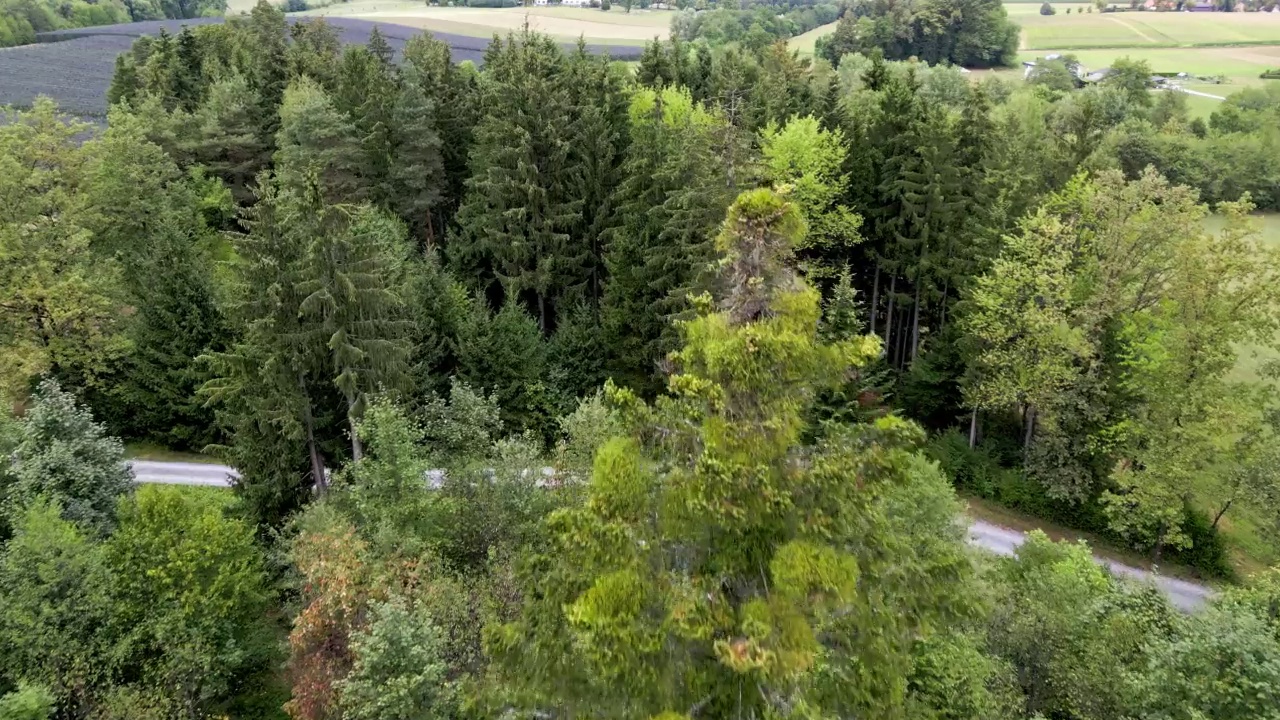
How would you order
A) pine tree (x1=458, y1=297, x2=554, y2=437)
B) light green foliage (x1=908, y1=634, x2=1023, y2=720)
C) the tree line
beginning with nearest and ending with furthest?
1. light green foliage (x1=908, y1=634, x2=1023, y2=720)
2. pine tree (x1=458, y1=297, x2=554, y2=437)
3. the tree line

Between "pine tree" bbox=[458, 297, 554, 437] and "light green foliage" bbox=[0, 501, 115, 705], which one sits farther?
"pine tree" bbox=[458, 297, 554, 437]

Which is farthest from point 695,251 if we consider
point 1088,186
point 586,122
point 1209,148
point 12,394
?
point 1209,148

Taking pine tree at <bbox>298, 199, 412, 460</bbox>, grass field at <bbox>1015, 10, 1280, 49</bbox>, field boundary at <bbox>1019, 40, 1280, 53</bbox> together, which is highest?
grass field at <bbox>1015, 10, 1280, 49</bbox>

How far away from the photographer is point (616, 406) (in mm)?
11367

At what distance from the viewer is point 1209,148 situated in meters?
59.2

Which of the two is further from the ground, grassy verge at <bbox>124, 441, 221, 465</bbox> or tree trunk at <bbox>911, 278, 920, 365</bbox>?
tree trunk at <bbox>911, 278, 920, 365</bbox>

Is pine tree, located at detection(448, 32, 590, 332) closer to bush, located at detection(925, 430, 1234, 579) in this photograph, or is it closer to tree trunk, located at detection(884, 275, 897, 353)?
tree trunk, located at detection(884, 275, 897, 353)

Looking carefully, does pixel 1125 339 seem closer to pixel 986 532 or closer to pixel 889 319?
pixel 986 532

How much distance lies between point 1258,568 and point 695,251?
27.7 metres

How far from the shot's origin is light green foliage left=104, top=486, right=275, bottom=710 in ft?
60.9

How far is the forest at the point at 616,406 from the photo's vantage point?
371 inches

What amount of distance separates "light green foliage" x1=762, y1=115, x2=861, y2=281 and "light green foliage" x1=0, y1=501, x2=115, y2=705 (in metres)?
30.5

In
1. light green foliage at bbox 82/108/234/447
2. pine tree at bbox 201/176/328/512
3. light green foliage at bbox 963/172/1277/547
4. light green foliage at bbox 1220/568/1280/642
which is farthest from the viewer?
light green foliage at bbox 82/108/234/447

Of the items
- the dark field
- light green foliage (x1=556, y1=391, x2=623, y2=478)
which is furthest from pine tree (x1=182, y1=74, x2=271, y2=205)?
light green foliage (x1=556, y1=391, x2=623, y2=478)
